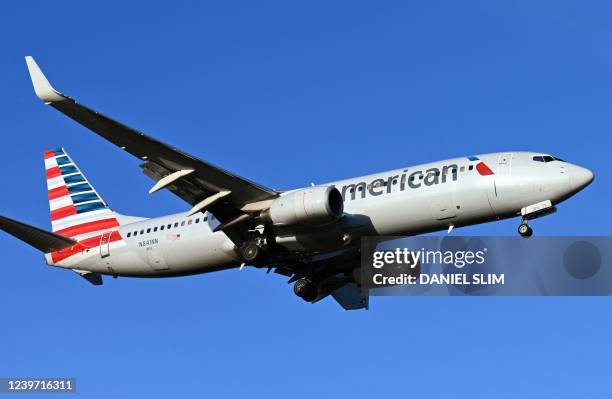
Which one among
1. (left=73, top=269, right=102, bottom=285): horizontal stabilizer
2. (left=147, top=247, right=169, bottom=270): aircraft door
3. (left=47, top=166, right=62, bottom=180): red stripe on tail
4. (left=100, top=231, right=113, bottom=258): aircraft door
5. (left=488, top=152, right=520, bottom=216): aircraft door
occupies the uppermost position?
(left=47, top=166, right=62, bottom=180): red stripe on tail

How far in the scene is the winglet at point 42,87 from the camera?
117 ft

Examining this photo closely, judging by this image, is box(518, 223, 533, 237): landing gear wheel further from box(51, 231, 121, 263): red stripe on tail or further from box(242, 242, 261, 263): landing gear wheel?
box(51, 231, 121, 263): red stripe on tail

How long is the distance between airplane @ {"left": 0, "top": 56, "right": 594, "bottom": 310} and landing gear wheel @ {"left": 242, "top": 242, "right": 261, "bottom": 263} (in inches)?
2.2

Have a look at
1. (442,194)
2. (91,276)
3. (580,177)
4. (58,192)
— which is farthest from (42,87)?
(580,177)

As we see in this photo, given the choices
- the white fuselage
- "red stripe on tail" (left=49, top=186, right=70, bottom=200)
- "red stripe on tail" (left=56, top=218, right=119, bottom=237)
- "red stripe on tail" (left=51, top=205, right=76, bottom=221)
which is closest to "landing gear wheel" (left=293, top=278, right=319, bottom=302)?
the white fuselage

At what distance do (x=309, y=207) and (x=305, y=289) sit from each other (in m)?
7.17

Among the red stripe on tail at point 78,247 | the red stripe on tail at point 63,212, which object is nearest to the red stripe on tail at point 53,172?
the red stripe on tail at point 63,212

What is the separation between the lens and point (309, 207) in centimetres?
3931

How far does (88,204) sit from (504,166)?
2091 cm

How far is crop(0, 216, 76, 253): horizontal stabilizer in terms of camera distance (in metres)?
43.1

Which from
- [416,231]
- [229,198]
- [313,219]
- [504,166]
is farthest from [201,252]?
[504,166]

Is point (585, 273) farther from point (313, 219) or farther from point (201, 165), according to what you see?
point (201, 165)

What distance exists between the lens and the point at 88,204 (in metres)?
50.0

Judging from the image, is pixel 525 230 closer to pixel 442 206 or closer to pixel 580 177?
pixel 580 177
